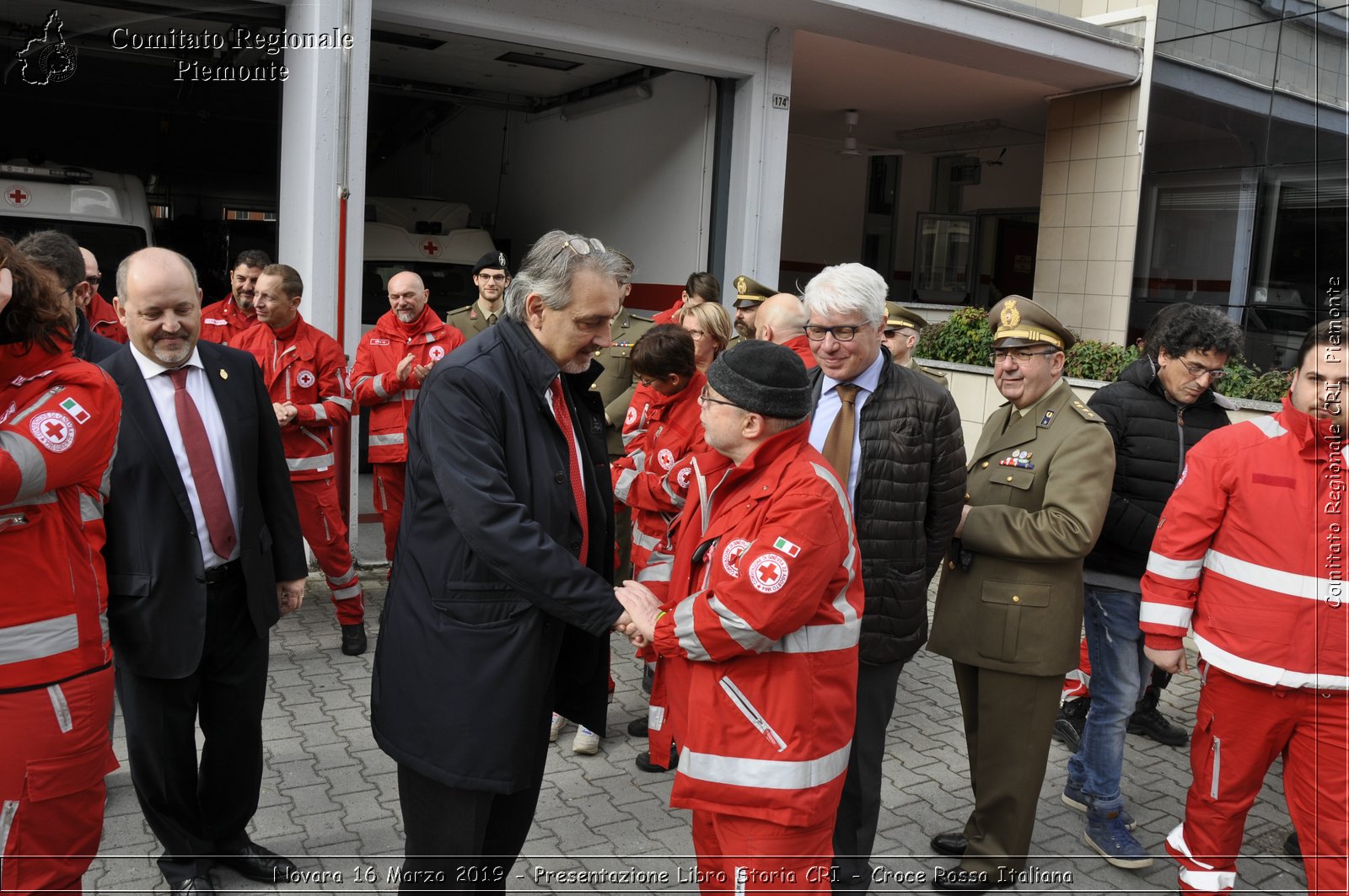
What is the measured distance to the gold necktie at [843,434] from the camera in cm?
337

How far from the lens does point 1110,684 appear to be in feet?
13.5

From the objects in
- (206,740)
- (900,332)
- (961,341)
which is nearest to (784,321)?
(900,332)

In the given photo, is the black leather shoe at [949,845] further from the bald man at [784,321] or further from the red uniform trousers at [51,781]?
the red uniform trousers at [51,781]

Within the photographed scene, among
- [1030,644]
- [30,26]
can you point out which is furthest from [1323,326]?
[30,26]

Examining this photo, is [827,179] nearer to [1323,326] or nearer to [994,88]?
[994,88]

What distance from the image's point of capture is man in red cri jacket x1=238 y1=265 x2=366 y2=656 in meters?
5.77

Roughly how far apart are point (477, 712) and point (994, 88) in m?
10.6

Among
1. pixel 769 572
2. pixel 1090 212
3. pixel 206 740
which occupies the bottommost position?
pixel 206 740

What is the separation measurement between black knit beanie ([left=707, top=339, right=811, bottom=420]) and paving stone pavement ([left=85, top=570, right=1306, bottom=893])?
79.9 inches

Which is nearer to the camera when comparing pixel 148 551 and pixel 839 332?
pixel 148 551

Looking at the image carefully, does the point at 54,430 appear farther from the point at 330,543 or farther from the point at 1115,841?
the point at 1115,841

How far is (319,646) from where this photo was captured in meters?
6.00

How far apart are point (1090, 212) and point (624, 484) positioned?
833 cm

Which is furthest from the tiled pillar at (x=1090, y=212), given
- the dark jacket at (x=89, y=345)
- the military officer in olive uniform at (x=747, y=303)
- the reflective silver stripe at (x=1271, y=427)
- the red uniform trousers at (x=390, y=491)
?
the dark jacket at (x=89, y=345)
